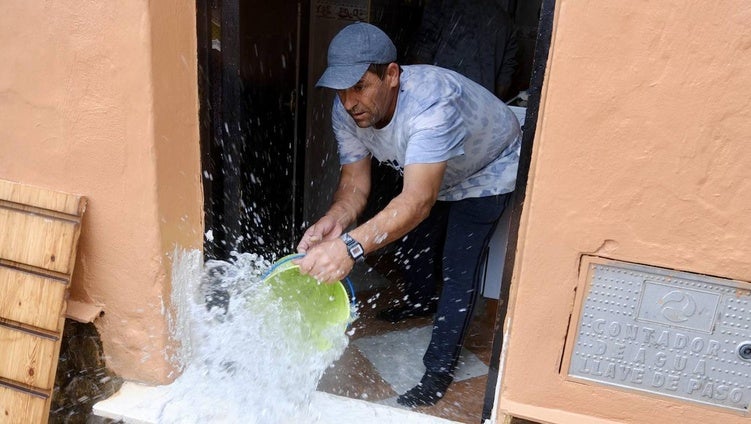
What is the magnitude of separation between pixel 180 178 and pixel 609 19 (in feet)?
4.80

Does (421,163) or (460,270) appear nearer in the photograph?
(421,163)

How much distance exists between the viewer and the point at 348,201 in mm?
2824

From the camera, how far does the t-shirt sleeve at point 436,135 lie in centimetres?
225

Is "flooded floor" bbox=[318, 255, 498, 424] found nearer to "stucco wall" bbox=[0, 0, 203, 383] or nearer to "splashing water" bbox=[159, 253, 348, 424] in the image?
"splashing water" bbox=[159, 253, 348, 424]

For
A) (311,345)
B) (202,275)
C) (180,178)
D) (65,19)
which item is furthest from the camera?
(311,345)

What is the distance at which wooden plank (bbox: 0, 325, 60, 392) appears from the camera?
204 centimetres

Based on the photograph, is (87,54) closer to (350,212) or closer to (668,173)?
(350,212)

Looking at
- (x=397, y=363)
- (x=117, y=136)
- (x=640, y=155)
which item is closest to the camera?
(x=640, y=155)

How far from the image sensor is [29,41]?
75.3 inches

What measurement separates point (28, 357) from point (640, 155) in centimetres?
211

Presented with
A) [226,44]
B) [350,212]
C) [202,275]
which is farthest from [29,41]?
[350,212]

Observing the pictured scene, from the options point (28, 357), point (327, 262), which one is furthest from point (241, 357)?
point (28, 357)

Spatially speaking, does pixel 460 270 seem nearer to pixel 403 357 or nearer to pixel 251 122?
pixel 403 357

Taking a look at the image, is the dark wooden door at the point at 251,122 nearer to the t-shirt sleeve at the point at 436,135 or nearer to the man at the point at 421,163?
the man at the point at 421,163
